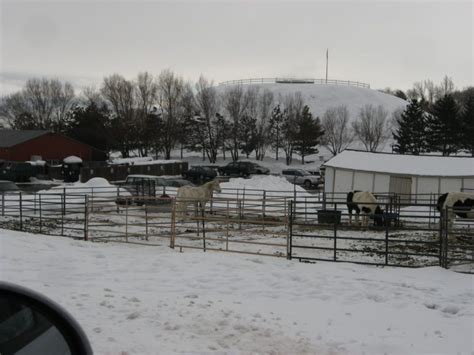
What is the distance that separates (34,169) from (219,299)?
3815cm

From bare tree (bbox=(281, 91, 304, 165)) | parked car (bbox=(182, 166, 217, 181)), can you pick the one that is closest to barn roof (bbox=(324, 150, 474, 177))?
parked car (bbox=(182, 166, 217, 181))

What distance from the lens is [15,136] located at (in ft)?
181

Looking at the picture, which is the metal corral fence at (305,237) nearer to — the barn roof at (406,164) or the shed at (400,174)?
the shed at (400,174)

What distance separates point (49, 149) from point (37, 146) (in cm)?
164

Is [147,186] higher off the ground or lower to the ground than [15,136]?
lower

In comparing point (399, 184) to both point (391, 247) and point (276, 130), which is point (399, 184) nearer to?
point (391, 247)

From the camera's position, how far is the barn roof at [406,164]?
86.4ft

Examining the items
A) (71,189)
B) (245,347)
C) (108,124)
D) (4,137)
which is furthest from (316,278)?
(108,124)

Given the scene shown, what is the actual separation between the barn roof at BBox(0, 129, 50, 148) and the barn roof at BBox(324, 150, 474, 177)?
38268 millimetres

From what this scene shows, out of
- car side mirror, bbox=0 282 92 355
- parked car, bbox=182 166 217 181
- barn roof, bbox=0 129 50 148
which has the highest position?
barn roof, bbox=0 129 50 148

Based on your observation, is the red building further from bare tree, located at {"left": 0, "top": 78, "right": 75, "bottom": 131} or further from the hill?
the hill

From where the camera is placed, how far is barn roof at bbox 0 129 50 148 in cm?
5271

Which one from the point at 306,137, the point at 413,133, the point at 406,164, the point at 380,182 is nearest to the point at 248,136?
the point at 306,137

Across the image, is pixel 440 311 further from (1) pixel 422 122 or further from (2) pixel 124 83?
(2) pixel 124 83
